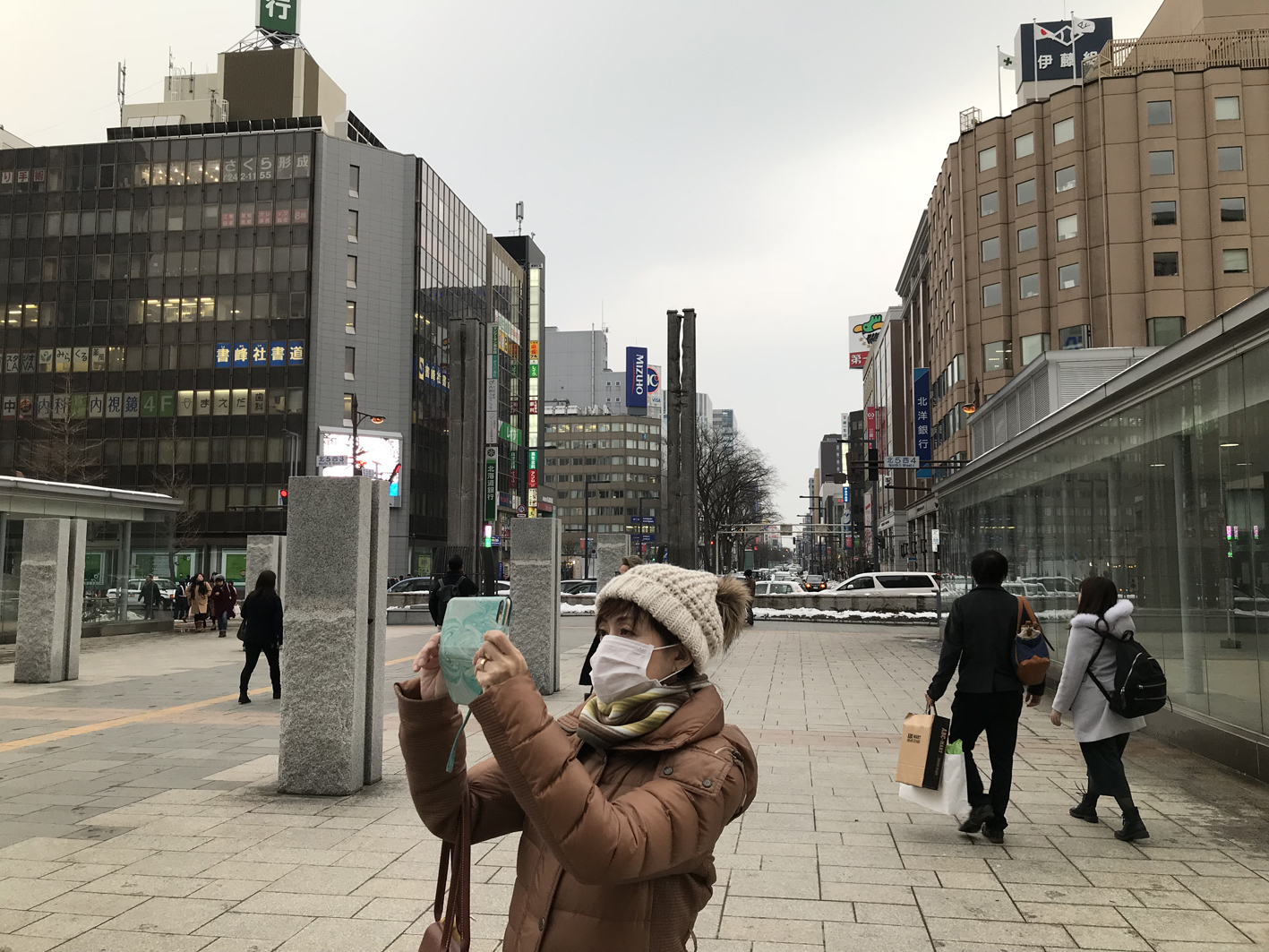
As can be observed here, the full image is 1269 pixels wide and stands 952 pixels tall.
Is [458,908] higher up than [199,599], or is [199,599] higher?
[458,908]

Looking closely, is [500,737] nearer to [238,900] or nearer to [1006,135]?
[238,900]

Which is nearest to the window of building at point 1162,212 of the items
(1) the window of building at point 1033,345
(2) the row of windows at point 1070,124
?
(2) the row of windows at point 1070,124

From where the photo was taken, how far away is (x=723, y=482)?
69062 mm

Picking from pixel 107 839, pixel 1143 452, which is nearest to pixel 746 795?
pixel 107 839

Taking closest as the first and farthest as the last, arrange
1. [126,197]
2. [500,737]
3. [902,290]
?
[500,737] < [126,197] < [902,290]

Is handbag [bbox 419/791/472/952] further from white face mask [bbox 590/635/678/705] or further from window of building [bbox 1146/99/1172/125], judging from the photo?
window of building [bbox 1146/99/1172/125]

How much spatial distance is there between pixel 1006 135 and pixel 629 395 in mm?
101952

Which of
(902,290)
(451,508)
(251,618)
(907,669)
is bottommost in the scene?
(907,669)

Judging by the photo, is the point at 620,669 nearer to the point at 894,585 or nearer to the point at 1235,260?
the point at 894,585

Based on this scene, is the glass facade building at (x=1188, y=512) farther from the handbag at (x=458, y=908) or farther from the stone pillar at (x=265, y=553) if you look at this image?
the stone pillar at (x=265, y=553)

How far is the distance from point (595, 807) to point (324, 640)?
6.48 meters

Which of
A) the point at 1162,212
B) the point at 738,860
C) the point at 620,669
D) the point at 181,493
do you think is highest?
the point at 1162,212

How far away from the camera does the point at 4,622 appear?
843 inches

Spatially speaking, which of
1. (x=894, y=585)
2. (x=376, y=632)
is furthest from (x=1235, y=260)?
(x=376, y=632)
